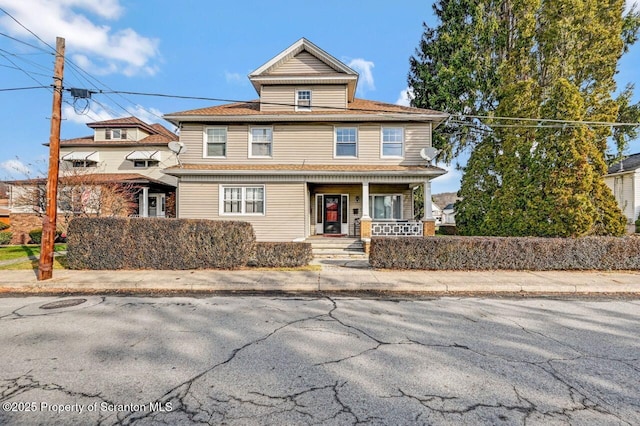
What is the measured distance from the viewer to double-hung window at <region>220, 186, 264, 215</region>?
14277 millimetres

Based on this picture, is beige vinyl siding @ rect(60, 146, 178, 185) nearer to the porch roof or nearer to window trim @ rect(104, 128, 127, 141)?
window trim @ rect(104, 128, 127, 141)

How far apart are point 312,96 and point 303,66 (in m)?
1.68

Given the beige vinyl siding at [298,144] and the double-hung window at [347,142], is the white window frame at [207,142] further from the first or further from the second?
the double-hung window at [347,142]

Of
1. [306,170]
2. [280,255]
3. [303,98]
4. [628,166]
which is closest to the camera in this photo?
[280,255]

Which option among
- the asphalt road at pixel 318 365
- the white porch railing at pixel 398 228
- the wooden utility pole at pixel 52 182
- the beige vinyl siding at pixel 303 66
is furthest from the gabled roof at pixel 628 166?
the wooden utility pole at pixel 52 182

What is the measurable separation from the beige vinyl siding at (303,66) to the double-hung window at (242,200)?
20.3ft

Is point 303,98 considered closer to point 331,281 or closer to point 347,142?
point 347,142

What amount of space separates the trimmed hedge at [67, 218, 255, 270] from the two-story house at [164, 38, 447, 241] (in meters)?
5.08

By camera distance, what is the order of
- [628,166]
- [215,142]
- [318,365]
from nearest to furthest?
[318,365] → [215,142] → [628,166]

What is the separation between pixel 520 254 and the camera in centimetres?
898

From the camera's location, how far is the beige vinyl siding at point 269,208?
1409cm

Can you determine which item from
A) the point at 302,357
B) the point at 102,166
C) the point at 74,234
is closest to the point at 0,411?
the point at 302,357

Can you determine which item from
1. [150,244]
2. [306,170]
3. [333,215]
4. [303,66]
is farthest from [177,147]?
[333,215]

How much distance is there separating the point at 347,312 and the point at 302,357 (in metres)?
1.97
